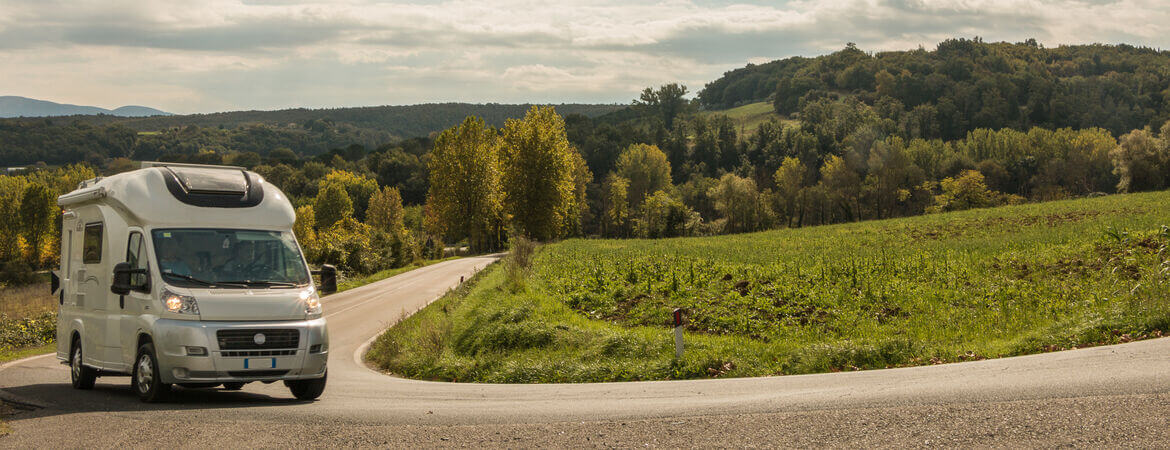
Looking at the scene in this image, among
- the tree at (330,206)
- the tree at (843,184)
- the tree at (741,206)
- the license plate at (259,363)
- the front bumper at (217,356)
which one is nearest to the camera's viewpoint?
the front bumper at (217,356)

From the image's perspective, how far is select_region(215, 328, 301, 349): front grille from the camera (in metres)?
11.1

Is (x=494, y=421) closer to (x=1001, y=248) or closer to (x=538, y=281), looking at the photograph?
(x=538, y=281)

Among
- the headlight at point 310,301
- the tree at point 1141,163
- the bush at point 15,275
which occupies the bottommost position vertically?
the bush at point 15,275

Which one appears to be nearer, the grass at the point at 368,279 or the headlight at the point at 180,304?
the headlight at the point at 180,304

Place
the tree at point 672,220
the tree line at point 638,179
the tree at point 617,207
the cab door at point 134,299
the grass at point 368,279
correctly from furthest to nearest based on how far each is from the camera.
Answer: the tree at point 617,207 < the tree at point 672,220 < the tree line at point 638,179 < the grass at point 368,279 < the cab door at point 134,299

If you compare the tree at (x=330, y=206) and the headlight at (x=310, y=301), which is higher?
the headlight at (x=310, y=301)

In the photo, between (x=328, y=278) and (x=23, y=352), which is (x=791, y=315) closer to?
(x=328, y=278)

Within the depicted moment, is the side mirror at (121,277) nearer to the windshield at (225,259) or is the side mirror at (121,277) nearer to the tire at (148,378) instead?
the windshield at (225,259)

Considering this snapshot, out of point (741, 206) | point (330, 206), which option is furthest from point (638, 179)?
point (330, 206)

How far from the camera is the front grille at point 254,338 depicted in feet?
36.5

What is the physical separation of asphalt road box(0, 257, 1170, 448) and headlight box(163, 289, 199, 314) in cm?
133

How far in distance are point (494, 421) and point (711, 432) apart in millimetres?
2568

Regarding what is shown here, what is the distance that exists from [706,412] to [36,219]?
123141mm

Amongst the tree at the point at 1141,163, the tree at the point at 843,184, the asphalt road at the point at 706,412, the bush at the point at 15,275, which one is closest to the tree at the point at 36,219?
the bush at the point at 15,275
